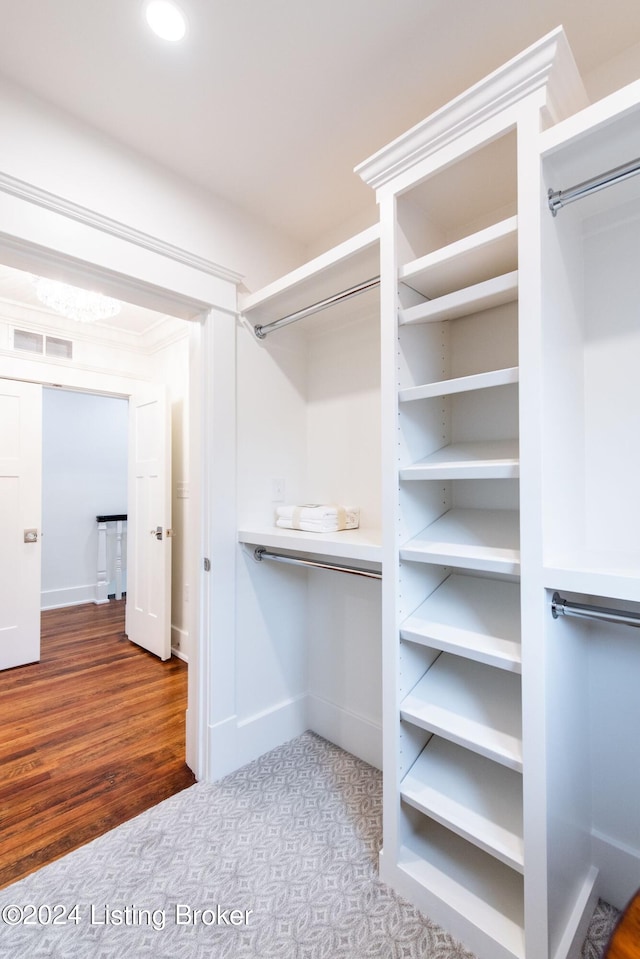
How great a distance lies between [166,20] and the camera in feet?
4.11

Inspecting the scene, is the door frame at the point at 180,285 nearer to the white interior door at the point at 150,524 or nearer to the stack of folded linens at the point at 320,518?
the stack of folded linens at the point at 320,518

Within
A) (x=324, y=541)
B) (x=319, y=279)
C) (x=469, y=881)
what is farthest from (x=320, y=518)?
(x=469, y=881)

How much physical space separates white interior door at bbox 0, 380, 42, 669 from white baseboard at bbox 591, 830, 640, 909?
3.59 m

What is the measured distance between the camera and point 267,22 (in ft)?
4.15

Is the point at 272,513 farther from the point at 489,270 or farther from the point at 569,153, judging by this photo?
the point at 569,153

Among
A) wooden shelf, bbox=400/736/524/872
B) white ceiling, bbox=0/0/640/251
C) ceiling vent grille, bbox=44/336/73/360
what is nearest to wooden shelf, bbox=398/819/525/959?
wooden shelf, bbox=400/736/524/872

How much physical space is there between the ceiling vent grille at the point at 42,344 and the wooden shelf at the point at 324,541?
253 centimetres

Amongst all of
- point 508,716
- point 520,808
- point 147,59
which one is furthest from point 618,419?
point 147,59

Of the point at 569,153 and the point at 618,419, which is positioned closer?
the point at 569,153

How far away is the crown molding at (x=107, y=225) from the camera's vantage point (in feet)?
4.77

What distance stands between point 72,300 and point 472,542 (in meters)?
2.69

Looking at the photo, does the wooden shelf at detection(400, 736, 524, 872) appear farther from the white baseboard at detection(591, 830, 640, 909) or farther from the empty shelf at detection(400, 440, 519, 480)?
the empty shelf at detection(400, 440, 519, 480)

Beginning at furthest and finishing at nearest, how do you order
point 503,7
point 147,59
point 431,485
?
1. point 431,485
2. point 147,59
3. point 503,7

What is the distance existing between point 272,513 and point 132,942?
1.54 meters
